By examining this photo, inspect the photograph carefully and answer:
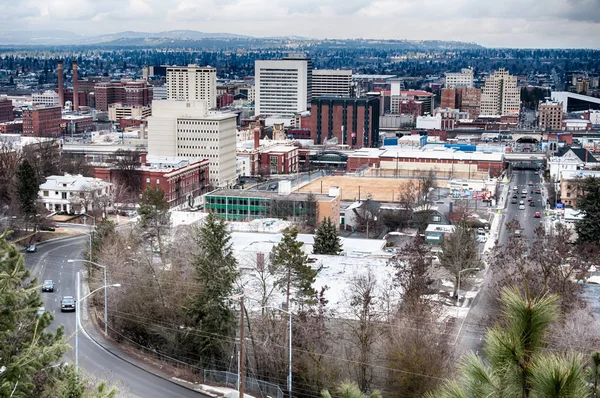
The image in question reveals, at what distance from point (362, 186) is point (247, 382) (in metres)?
26.0

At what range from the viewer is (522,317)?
9.66ft

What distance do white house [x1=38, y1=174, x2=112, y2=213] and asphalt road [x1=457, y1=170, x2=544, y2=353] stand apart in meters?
15.9

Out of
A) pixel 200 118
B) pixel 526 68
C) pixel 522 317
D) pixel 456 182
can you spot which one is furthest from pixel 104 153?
pixel 526 68

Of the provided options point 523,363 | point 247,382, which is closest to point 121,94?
point 247,382

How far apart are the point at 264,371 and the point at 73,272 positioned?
9.75 metres

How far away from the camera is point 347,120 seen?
Answer: 62.7 metres

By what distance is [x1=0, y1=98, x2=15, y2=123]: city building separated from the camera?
7355 cm

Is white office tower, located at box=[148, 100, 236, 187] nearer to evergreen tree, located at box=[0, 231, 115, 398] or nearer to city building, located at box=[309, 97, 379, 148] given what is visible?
city building, located at box=[309, 97, 379, 148]

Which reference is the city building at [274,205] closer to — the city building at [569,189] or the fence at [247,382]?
the city building at [569,189]

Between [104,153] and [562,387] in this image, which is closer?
[562,387]

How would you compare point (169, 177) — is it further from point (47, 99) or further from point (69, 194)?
point (47, 99)

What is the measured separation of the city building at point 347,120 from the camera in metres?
62.2

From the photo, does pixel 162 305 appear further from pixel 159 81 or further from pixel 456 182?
pixel 159 81

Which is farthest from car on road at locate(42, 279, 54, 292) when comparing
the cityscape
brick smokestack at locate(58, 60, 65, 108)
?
brick smokestack at locate(58, 60, 65, 108)
